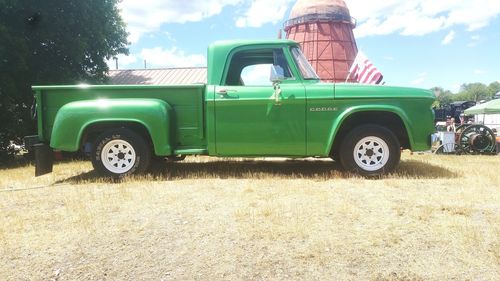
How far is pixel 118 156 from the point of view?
240 inches

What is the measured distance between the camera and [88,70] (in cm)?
1502

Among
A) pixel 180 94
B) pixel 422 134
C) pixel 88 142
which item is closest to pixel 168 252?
pixel 180 94

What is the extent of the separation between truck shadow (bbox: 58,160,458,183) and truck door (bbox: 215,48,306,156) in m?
0.46

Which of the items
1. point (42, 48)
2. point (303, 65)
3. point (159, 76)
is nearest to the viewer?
point (303, 65)

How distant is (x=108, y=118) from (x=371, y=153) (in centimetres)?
382

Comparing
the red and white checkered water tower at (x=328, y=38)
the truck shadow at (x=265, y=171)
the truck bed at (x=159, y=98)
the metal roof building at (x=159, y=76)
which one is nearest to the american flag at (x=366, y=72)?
the truck shadow at (x=265, y=171)

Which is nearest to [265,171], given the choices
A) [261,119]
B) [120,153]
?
[261,119]

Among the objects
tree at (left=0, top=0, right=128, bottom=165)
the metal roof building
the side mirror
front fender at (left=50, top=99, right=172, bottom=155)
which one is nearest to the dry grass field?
Result: front fender at (left=50, top=99, right=172, bottom=155)

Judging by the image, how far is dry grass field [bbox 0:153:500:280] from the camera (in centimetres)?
302

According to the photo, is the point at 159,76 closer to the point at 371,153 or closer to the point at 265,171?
the point at 265,171

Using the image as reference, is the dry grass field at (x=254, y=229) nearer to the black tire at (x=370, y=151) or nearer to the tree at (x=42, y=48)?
the black tire at (x=370, y=151)

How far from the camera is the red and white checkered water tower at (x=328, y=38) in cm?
3341

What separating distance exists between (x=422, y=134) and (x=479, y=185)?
38.9 inches

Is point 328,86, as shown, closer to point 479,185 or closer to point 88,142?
point 479,185
